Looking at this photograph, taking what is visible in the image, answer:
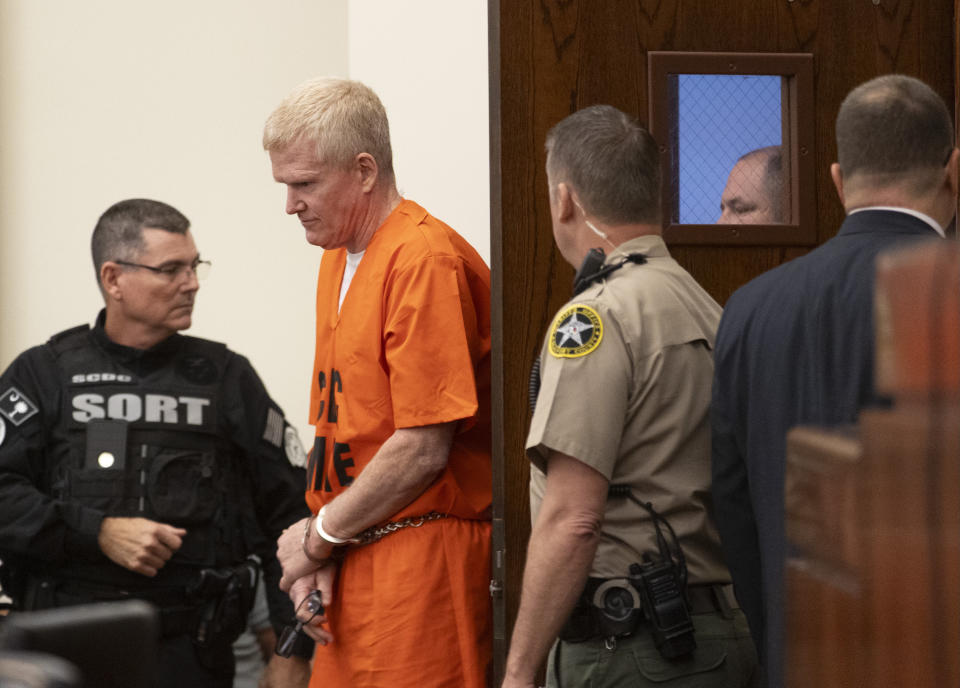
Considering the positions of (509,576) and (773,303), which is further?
(509,576)

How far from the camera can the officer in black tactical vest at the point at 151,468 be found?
257cm

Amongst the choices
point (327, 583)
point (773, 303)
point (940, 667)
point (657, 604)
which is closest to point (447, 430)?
point (327, 583)

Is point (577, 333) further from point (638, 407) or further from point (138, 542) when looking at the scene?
point (138, 542)

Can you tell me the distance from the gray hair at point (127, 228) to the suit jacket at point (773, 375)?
1737 millimetres

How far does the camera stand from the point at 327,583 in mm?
2002

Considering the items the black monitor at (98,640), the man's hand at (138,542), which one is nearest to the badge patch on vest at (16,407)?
the man's hand at (138,542)

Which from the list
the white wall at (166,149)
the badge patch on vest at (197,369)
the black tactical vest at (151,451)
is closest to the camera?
the black tactical vest at (151,451)

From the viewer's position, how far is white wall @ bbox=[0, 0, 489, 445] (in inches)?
144

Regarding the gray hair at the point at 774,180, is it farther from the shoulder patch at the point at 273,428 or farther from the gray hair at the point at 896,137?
the shoulder patch at the point at 273,428

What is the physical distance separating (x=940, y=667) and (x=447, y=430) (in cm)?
138

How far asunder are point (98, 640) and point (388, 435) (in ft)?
4.18

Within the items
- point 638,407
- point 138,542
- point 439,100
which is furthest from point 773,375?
point 138,542

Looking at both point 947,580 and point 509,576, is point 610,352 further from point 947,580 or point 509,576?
point 947,580

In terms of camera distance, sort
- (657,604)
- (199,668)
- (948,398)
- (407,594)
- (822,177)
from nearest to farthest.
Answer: (948,398)
(657,604)
(407,594)
(822,177)
(199,668)
